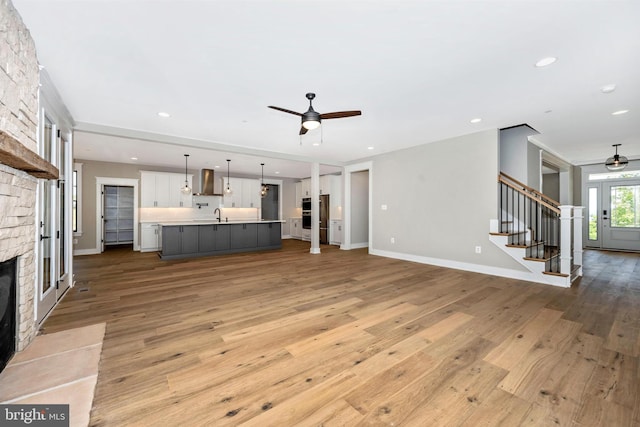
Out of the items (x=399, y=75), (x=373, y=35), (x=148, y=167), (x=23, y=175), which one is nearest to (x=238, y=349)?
(x=23, y=175)

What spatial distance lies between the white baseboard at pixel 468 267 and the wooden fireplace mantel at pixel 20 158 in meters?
5.95

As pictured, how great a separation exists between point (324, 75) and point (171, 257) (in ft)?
18.2

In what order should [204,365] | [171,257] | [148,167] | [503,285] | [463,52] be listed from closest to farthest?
[204,365] < [463,52] < [503,285] < [171,257] < [148,167]

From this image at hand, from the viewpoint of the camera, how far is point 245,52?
249 cm

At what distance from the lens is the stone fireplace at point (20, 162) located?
1.81 m

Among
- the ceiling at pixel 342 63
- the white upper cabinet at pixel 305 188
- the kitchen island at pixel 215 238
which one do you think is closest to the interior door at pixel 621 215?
the ceiling at pixel 342 63

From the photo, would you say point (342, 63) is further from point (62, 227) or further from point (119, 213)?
point (119, 213)

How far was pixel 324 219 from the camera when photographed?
905cm

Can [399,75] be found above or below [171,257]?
above

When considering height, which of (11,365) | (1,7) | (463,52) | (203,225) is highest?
(463,52)

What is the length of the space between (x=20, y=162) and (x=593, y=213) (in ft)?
38.3

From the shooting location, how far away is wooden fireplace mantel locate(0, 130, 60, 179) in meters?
1.55

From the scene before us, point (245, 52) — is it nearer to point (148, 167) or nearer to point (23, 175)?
point (23, 175)

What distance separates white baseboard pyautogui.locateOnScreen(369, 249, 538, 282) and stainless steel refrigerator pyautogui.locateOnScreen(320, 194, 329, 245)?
2.76 meters
